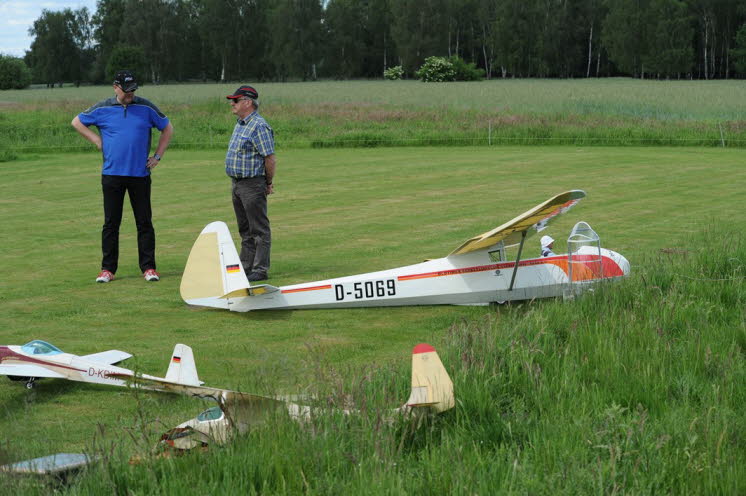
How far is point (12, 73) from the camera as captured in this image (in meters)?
106

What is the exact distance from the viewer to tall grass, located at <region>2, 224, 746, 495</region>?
396 cm

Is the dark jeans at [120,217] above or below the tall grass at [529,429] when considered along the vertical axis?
above

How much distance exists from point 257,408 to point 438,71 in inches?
3427

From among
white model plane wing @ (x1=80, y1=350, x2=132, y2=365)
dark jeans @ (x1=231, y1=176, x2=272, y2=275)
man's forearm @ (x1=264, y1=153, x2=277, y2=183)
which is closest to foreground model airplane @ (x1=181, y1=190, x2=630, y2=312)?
dark jeans @ (x1=231, y1=176, x2=272, y2=275)

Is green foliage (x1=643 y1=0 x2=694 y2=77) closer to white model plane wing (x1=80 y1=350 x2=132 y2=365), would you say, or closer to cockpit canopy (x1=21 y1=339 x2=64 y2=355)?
white model plane wing (x1=80 y1=350 x2=132 y2=365)

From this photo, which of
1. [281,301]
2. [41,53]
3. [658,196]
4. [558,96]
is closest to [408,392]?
[281,301]

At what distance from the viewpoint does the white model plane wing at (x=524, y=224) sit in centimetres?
787

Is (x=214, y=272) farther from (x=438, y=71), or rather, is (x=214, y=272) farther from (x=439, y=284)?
(x=438, y=71)

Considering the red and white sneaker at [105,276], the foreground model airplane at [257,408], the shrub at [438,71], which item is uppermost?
the shrub at [438,71]

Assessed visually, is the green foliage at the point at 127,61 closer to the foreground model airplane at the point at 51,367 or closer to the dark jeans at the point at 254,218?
the dark jeans at the point at 254,218

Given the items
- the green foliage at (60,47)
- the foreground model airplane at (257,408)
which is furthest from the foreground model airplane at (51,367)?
the green foliage at (60,47)

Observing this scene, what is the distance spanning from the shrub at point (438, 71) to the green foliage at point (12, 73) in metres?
51.9

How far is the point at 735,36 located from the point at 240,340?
9738 cm

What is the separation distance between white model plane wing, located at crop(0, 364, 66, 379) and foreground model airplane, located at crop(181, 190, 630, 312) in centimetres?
250
